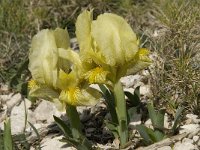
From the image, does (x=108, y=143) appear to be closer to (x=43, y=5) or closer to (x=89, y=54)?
(x=89, y=54)

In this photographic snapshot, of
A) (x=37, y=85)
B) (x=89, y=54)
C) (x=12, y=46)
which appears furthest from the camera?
(x=12, y=46)

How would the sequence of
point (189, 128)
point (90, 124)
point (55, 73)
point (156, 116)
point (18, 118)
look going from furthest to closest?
point (18, 118), point (90, 124), point (189, 128), point (156, 116), point (55, 73)

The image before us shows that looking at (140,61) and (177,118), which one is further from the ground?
(140,61)

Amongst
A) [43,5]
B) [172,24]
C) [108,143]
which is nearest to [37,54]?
[108,143]

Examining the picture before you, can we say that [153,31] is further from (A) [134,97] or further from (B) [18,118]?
(B) [18,118]

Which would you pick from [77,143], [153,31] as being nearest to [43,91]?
[77,143]

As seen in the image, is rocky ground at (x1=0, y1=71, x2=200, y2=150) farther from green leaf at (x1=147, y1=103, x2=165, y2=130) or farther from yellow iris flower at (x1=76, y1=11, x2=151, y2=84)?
yellow iris flower at (x1=76, y1=11, x2=151, y2=84)
